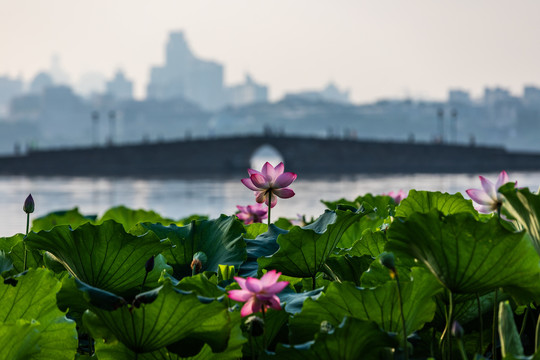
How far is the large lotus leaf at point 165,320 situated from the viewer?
1213 millimetres

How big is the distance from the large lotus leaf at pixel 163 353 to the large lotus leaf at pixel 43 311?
6 cm

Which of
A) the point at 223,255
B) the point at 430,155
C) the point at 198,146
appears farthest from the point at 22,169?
the point at 223,255

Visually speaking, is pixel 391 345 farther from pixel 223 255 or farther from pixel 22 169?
pixel 22 169

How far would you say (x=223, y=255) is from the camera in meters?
1.75

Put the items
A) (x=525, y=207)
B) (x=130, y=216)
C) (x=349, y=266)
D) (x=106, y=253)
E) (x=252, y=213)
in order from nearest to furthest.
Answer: (x=525, y=207) < (x=106, y=253) < (x=349, y=266) < (x=252, y=213) < (x=130, y=216)

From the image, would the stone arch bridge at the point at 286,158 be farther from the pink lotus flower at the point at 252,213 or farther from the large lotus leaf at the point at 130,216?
the pink lotus flower at the point at 252,213

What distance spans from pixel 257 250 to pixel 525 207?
2.25 ft

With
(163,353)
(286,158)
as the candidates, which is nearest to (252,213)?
(163,353)

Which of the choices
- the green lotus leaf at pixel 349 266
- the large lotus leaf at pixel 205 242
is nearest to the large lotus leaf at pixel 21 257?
the large lotus leaf at pixel 205 242

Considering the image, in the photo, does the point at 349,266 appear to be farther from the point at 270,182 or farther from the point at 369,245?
the point at 270,182

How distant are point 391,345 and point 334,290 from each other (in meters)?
0.13

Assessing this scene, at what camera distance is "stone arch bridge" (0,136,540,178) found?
2330 inches

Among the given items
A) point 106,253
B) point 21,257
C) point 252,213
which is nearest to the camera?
point 106,253

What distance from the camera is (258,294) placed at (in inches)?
49.5
